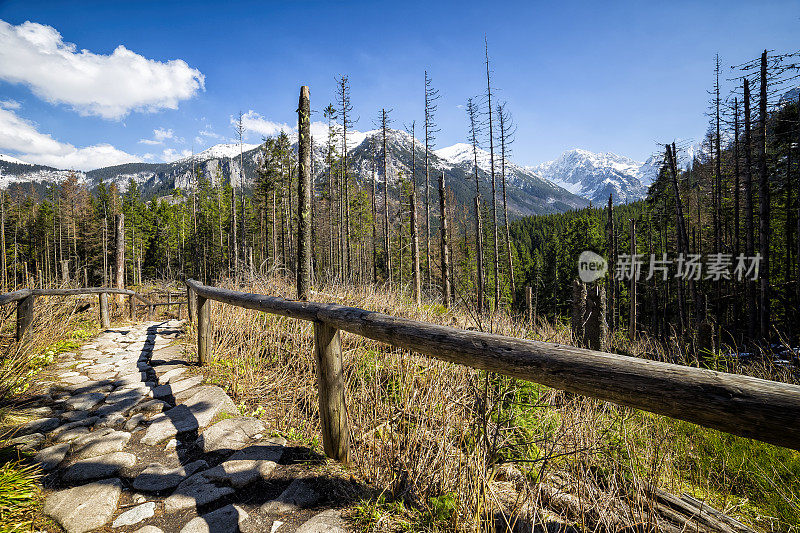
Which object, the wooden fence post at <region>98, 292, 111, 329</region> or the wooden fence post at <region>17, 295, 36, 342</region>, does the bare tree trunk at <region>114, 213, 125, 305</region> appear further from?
the wooden fence post at <region>17, 295, 36, 342</region>

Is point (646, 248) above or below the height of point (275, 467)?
above

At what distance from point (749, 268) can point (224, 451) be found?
24.8 metres

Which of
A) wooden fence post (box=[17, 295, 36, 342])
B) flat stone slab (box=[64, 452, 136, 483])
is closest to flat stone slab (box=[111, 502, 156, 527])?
flat stone slab (box=[64, 452, 136, 483])

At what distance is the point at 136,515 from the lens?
6.60 ft

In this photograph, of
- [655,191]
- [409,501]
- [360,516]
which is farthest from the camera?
[655,191]

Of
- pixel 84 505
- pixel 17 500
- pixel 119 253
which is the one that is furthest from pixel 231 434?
pixel 119 253

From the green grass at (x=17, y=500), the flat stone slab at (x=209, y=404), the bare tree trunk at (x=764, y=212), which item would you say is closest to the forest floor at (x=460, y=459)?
the green grass at (x=17, y=500)

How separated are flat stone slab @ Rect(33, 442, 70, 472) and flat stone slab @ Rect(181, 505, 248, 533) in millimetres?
1408

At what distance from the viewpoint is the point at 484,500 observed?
5.93ft

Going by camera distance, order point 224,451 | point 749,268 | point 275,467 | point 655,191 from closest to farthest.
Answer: point 275,467, point 224,451, point 749,268, point 655,191

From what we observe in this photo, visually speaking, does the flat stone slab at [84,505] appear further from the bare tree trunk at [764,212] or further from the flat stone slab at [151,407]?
the bare tree trunk at [764,212]

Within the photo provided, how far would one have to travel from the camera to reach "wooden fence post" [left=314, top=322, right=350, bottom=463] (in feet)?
8.00

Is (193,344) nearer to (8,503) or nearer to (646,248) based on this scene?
(8,503)

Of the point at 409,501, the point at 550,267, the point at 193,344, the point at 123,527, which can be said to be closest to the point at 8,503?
the point at 123,527
